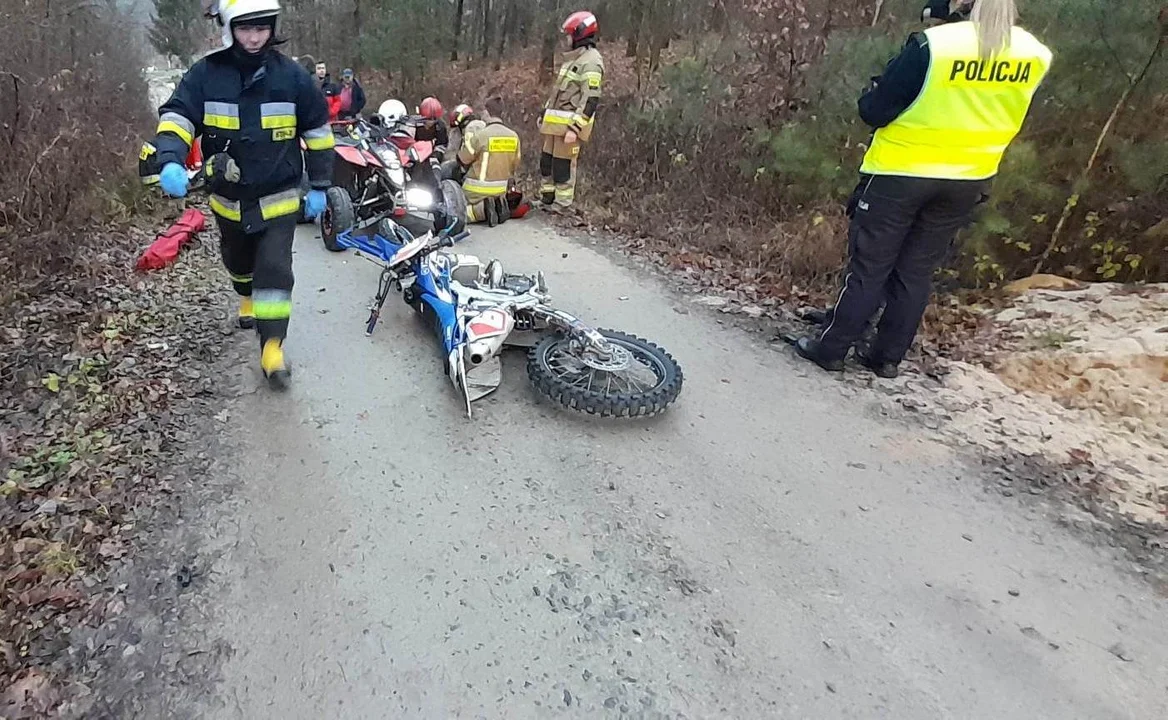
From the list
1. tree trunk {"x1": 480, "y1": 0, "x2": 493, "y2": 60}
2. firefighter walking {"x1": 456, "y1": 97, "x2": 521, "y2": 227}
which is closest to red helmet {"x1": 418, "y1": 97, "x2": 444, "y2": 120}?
firefighter walking {"x1": 456, "y1": 97, "x2": 521, "y2": 227}

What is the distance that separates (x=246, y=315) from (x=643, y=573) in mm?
3403

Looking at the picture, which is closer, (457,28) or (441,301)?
(441,301)

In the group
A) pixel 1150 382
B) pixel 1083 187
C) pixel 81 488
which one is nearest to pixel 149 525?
pixel 81 488

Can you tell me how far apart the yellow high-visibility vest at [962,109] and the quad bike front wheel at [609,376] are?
175cm

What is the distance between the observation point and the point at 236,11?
135 inches

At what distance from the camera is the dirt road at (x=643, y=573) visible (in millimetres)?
2416

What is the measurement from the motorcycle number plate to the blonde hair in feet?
9.37

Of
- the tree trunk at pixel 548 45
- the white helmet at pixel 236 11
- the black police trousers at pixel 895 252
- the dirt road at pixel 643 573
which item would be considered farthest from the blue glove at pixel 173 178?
the tree trunk at pixel 548 45

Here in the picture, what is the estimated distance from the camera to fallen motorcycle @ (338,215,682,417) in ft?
12.9

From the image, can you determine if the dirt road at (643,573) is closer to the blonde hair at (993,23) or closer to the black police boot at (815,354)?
the black police boot at (815,354)

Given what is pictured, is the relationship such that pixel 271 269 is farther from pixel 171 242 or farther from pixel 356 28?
pixel 356 28

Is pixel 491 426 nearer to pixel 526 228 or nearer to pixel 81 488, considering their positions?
pixel 81 488

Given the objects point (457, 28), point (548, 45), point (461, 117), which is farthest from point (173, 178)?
point (457, 28)

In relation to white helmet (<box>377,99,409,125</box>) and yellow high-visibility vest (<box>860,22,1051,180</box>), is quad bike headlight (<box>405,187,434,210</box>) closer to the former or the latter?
yellow high-visibility vest (<box>860,22,1051,180</box>)
